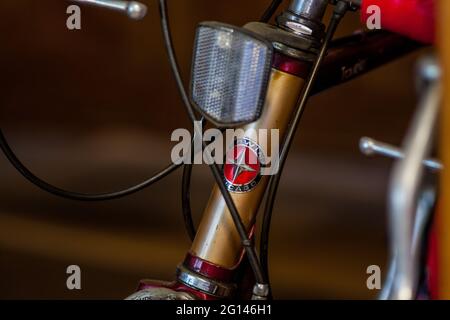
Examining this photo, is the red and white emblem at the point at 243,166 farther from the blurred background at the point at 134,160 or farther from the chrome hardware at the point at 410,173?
the blurred background at the point at 134,160

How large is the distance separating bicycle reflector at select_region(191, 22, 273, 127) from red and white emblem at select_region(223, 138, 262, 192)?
81 mm

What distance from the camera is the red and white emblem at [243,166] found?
2.29 ft

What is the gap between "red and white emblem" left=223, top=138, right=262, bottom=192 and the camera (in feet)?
2.29

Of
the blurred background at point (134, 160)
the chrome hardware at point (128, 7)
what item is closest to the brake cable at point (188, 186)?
the chrome hardware at point (128, 7)

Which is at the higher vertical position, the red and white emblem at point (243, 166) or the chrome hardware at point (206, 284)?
the red and white emblem at point (243, 166)

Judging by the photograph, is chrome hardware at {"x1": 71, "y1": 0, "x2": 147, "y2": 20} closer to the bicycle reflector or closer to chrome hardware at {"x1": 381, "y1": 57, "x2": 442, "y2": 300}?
the bicycle reflector

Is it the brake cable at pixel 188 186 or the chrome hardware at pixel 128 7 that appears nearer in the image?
the chrome hardware at pixel 128 7

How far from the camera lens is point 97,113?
2777 mm

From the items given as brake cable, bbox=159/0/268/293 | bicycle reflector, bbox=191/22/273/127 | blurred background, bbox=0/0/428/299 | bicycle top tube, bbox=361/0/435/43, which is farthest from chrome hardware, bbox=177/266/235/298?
blurred background, bbox=0/0/428/299

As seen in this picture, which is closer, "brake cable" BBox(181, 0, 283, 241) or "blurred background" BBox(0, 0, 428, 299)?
"brake cable" BBox(181, 0, 283, 241)

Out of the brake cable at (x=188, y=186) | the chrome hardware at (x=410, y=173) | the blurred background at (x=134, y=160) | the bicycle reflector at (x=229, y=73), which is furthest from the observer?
the blurred background at (x=134, y=160)

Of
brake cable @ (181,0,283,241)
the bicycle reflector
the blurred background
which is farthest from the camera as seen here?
the blurred background

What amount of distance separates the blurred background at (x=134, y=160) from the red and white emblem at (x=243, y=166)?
1192 millimetres
